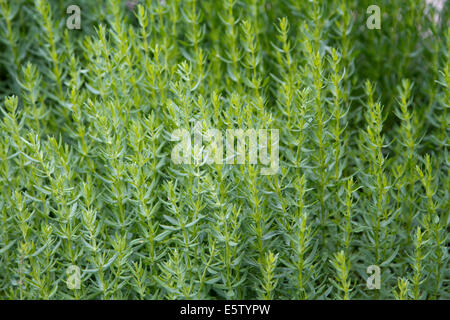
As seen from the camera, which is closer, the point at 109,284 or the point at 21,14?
the point at 109,284

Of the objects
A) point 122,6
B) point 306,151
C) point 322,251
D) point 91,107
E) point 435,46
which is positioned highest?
point 122,6

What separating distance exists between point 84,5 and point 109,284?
6.82 ft

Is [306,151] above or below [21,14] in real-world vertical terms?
below

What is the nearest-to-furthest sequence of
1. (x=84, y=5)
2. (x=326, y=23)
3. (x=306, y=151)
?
(x=306, y=151) < (x=326, y=23) < (x=84, y=5)

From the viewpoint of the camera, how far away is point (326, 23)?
3219 millimetres

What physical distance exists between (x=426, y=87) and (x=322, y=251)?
1.19 m

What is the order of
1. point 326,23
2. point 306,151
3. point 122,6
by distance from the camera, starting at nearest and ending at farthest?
1. point 306,151
2. point 326,23
3. point 122,6

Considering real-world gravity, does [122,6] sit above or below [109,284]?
above

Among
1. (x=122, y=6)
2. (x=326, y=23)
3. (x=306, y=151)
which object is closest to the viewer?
(x=306, y=151)
